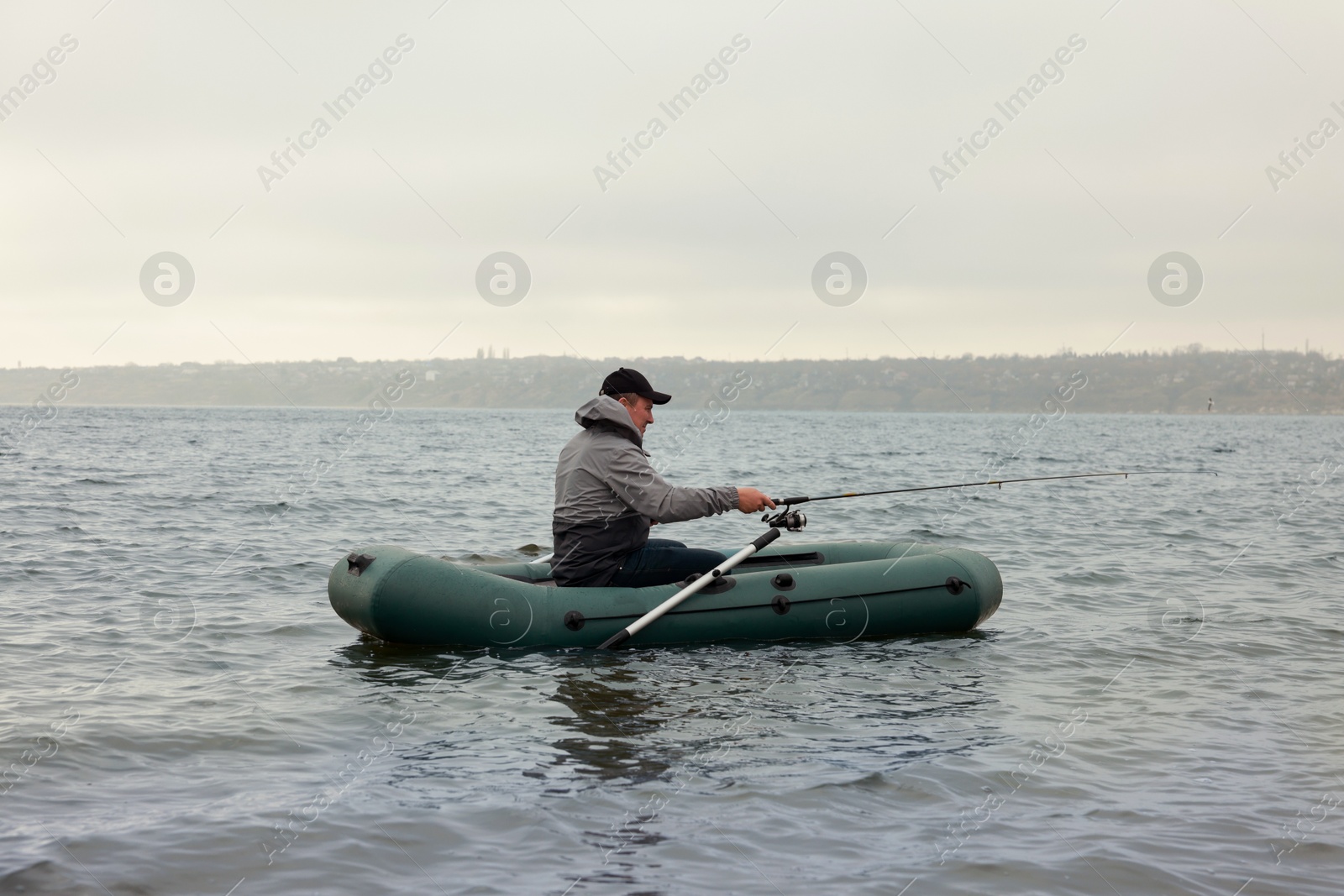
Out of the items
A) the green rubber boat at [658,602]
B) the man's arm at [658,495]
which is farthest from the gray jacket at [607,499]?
the green rubber boat at [658,602]

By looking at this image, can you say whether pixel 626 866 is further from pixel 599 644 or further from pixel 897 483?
pixel 897 483

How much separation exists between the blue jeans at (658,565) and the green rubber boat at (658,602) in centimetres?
15

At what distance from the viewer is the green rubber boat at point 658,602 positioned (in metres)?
7.73

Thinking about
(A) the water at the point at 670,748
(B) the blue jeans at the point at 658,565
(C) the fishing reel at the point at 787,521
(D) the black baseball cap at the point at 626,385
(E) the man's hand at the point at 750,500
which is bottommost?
(A) the water at the point at 670,748

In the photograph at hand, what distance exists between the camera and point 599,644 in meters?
7.75

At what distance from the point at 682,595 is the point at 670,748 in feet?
6.95

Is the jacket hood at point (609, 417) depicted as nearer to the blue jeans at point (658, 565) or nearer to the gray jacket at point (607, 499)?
the gray jacket at point (607, 499)

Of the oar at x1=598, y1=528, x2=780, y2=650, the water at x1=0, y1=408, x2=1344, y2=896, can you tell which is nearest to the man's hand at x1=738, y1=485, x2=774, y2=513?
the oar at x1=598, y1=528, x2=780, y2=650

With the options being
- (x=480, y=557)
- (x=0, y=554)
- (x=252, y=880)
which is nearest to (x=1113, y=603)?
(x=480, y=557)

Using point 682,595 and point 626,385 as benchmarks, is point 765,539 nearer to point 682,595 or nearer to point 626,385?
point 682,595

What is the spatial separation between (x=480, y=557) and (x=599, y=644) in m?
4.01

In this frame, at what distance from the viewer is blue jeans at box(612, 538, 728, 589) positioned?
8.05 meters

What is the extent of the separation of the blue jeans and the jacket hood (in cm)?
96

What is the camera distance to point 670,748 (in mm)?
5703
